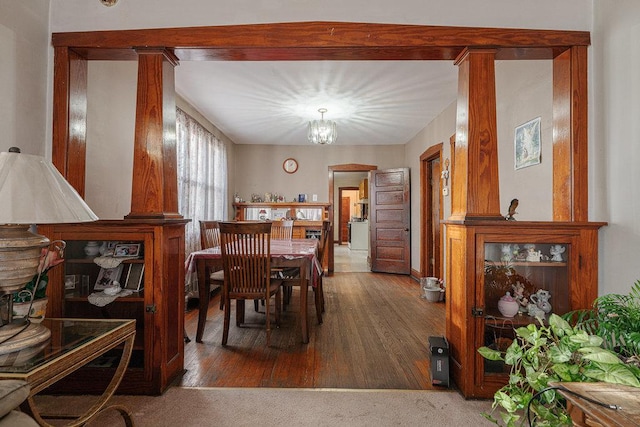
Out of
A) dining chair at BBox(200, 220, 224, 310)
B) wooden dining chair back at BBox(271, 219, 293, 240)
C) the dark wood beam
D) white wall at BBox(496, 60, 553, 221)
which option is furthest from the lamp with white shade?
wooden dining chair back at BBox(271, 219, 293, 240)

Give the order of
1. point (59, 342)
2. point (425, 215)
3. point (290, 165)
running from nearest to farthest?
1. point (59, 342)
2. point (425, 215)
3. point (290, 165)

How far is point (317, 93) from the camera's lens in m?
3.74

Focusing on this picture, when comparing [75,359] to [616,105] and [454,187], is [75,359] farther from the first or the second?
[616,105]

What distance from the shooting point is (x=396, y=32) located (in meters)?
2.03

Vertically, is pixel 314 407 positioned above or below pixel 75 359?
below

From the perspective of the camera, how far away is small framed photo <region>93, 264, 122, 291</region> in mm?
2023

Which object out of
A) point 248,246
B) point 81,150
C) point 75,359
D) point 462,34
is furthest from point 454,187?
point 81,150

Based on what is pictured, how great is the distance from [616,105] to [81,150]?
3.33 metres

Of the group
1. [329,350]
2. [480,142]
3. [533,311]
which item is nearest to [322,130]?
[480,142]

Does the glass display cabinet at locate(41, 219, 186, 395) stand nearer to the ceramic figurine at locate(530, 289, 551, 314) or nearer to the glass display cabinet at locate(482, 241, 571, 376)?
the glass display cabinet at locate(482, 241, 571, 376)

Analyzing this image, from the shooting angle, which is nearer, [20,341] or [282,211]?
[20,341]

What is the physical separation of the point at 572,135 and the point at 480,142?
574 mm

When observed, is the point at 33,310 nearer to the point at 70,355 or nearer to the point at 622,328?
the point at 70,355

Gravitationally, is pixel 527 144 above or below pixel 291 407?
above
